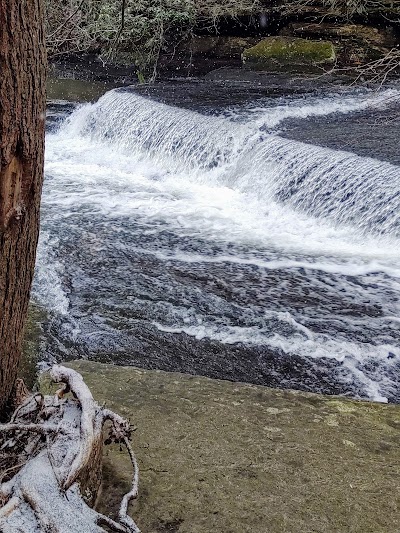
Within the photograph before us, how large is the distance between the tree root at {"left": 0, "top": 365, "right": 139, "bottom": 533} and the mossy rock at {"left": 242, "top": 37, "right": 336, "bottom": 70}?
1145 centimetres

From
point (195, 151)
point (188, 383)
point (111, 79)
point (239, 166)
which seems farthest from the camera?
point (111, 79)

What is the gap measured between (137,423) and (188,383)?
46cm

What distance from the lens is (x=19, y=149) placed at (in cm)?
143

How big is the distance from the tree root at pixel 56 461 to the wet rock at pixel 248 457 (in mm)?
197

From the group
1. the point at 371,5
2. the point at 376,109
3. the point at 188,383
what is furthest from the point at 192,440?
the point at 371,5

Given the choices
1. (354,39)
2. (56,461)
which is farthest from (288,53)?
(56,461)

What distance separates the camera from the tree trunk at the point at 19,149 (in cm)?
134

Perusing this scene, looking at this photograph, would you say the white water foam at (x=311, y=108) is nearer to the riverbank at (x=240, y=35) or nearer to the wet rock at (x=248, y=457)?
the riverbank at (x=240, y=35)

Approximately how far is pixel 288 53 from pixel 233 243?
7.95m

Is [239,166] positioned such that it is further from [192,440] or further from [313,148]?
[192,440]

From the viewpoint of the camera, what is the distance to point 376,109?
8.91 meters

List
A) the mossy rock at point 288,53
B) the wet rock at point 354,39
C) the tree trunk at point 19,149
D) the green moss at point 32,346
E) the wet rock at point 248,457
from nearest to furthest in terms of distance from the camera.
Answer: the tree trunk at point 19,149
the wet rock at point 248,457
the green moss at point 32,346
the mossy rock at point 288,53
the wet rock at point 354,39

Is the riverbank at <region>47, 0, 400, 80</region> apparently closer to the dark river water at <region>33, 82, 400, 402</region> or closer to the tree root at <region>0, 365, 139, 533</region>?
the dark river water at <region>33, 82, 400, 402</region>

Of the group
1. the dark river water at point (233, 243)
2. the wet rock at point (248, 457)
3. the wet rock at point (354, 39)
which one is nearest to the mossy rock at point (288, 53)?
the wet rock at point (354, 39)
